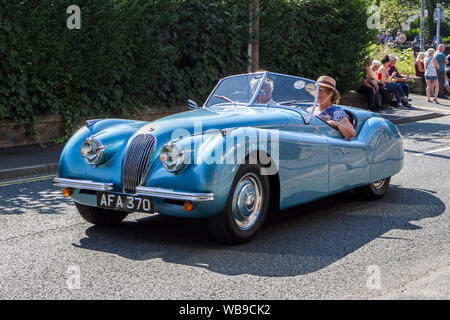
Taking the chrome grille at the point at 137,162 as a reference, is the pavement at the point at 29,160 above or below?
below

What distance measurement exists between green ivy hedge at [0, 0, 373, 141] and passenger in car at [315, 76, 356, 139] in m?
6.15

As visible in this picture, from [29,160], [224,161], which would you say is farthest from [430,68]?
[224,161]

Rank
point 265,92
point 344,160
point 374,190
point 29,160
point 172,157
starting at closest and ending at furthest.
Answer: point 172,157, point 344,160, point 265,92, point 374,190, point 29,160

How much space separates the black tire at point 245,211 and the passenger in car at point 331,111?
1.58 meters

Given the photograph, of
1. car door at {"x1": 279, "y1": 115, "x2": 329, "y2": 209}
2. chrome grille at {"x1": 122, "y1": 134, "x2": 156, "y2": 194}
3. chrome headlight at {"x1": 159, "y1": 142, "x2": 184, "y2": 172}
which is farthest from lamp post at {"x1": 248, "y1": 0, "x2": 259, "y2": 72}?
chrome headlight at {"x1": 159, "y1": 142, "x2": 184, "y2": 172}

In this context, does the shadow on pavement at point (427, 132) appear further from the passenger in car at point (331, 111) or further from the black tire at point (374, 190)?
the passenger in car at point (331, 111)

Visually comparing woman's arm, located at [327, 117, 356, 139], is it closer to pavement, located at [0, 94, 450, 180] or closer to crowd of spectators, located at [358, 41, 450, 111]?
pavement, located at [0, 94, 450, 180]

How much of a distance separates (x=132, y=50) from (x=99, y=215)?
7.63m

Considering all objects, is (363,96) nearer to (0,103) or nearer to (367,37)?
(367,37)

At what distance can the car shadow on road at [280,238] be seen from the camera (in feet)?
16.2

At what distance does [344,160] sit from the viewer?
6.52 m

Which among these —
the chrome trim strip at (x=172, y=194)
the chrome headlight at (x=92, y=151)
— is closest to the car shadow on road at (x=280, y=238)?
the chrome trim strip at (x=172, y=194)

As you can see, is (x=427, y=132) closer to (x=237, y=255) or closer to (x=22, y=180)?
(x=22, y=180)

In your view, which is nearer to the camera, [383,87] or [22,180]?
[22,180]
